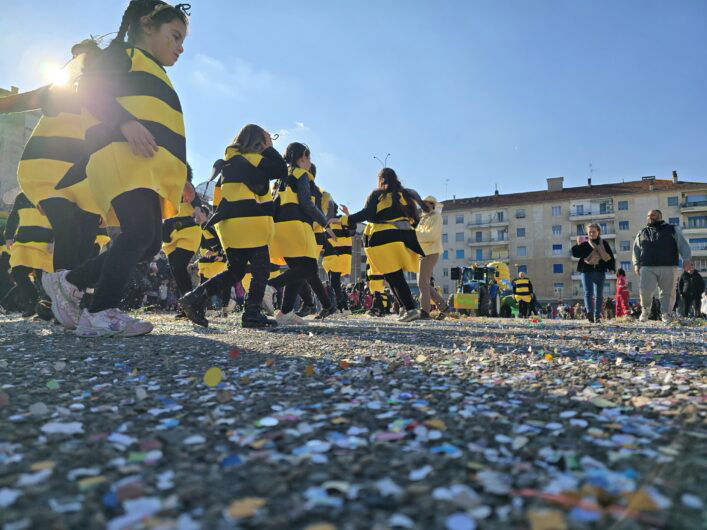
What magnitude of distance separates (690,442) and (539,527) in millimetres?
683

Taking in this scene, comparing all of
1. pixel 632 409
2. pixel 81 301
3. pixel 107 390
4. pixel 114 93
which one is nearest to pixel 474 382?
pixel 632 409

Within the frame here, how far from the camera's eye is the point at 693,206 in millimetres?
61906

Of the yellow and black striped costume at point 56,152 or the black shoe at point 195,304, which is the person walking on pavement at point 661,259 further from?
the yellow and black striped costume at point 56,152

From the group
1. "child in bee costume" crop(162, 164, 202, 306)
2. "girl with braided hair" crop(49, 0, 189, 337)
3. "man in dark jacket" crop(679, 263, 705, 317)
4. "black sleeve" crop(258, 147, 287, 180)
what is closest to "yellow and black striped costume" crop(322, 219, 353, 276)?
"child in bee costume" crop(162, 164, 202, 306)

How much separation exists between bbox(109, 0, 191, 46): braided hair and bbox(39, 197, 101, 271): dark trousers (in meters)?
1.57

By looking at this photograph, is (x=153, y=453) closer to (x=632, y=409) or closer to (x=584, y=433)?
(x=584, y=433)

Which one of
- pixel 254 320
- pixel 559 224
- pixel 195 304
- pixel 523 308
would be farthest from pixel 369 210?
pixel 559 224

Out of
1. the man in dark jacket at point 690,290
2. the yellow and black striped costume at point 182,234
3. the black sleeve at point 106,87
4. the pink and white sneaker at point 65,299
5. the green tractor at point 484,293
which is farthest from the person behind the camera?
the green tractor at point 484,293

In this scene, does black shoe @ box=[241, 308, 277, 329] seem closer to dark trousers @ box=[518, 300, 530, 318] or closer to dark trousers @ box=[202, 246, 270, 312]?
dark trousers @ box=[202, 246, 270, 312]

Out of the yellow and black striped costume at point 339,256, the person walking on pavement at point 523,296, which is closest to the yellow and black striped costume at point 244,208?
the yellow and black striped costume at point 339,256

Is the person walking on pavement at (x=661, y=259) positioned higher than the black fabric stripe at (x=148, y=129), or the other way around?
the black fabric stripe at (x=148, y=129)

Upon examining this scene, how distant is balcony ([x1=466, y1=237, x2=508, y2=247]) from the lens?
69.9 meters

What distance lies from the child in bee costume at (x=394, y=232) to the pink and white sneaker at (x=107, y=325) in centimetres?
406

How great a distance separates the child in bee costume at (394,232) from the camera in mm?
7098
